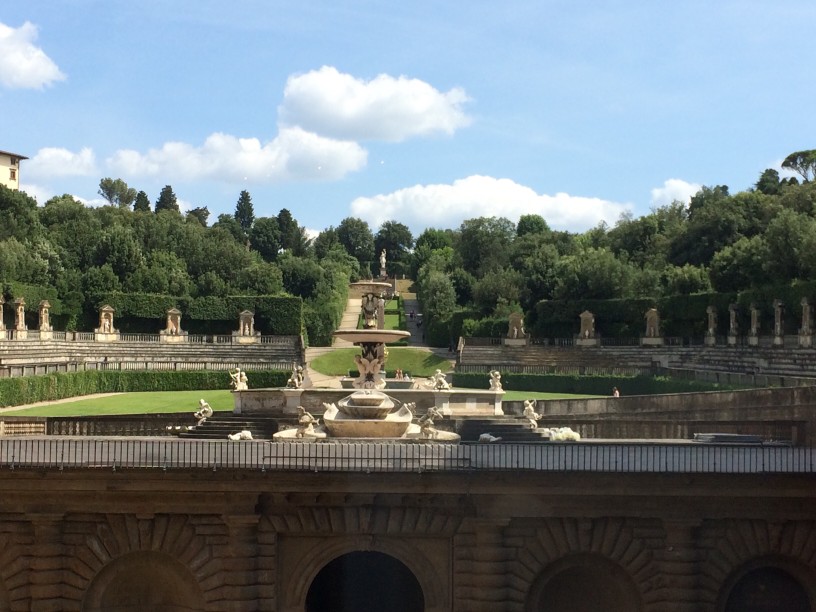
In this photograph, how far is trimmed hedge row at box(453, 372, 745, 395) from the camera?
5288 cm

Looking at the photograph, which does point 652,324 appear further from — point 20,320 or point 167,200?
point 167,200

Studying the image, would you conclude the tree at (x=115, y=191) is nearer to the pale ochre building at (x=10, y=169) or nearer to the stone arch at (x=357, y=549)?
the pale ochre building at (x=10, y=169)

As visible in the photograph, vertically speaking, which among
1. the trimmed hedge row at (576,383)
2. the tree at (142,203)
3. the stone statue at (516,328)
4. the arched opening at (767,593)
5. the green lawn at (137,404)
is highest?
the tree at (142,203)

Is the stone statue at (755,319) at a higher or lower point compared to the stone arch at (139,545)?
higher

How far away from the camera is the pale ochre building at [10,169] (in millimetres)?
117000

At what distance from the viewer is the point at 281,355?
68.7 meters

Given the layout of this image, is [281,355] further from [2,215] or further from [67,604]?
[67,604]

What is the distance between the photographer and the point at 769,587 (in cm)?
2181

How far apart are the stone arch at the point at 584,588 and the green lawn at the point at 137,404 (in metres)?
21.0

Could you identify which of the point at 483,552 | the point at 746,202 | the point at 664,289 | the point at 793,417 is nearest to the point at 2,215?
the point at 664,289

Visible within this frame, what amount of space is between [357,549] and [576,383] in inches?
1411

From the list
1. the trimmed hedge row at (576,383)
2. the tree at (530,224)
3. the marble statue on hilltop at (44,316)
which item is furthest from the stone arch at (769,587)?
the tree at (530,224)

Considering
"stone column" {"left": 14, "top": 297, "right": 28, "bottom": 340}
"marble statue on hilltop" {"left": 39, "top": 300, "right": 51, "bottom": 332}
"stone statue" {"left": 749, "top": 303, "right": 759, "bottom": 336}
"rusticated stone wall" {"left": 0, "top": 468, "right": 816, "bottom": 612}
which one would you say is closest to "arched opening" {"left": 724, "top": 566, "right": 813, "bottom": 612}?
"rusticated stone wall" {"left": 0, "top": 468, "right": 816, "bottom": 612}

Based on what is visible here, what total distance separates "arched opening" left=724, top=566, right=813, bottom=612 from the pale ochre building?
353ft
